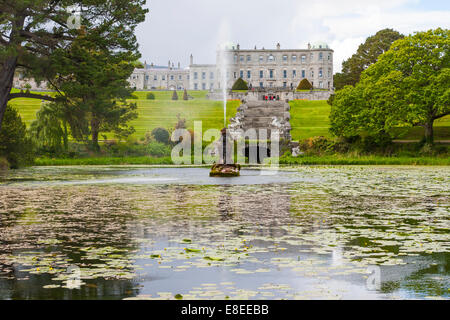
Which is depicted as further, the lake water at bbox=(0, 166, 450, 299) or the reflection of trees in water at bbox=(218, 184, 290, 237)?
the reflection of trees in water at bbox=(218, 184, 290, 237)

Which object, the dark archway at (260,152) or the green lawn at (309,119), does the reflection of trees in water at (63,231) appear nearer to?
the dark archway at (260,152)

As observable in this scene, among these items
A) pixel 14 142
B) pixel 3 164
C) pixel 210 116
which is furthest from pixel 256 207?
pixel 210 116

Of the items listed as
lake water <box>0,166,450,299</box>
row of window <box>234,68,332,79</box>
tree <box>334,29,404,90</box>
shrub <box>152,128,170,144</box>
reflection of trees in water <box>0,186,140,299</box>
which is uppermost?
row of window <box>234,68,332,79</box>

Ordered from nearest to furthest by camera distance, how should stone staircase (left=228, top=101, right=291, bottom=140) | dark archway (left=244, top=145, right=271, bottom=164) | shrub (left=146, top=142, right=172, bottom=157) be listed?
dark archway (left=244, top=145, right=271, bottom=164) < shrub (left=146, top=142, right=172, bottom=157) < stone staircase (left=228, top=101, right=291, bottom=140)

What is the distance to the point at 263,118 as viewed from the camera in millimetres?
68312

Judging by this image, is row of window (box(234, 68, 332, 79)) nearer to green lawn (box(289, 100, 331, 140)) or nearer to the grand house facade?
the grand house facade

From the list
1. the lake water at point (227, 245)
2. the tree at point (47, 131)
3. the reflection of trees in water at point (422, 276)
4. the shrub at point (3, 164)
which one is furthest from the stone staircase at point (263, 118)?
the reflection of trees in water at point (422, 276)

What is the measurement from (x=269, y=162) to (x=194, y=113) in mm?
31257

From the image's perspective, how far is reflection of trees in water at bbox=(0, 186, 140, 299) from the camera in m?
7.82

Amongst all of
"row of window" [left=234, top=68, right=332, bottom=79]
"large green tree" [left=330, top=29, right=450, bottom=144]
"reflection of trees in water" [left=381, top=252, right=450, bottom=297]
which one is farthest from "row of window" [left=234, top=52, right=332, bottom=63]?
"reflection of trees in water" [left=381, top=252, right=450, bottom=297]

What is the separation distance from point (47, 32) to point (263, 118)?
37966mm

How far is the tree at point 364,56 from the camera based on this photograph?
8081 centimetres

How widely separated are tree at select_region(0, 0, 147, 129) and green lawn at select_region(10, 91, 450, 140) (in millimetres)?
25397
